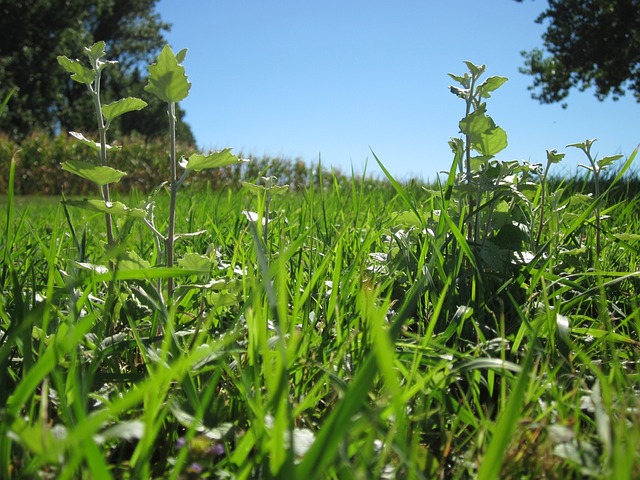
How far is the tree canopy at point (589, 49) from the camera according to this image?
17.5 m

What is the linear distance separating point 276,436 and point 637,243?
84.2 inches

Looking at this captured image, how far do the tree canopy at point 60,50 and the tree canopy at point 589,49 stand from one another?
21982 millimetres

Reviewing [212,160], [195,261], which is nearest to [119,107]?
[212,160]

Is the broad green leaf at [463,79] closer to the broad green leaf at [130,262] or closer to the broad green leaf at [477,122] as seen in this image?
the broad green leaf at [477,122]

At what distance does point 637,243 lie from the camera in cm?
227

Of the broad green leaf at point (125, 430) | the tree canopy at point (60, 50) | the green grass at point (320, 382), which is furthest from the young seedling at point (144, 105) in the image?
the tree canopy at point (60, 50)

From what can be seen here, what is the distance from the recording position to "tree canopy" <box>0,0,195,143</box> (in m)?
30.8

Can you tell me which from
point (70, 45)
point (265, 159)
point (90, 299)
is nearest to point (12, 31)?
point (70, 45)

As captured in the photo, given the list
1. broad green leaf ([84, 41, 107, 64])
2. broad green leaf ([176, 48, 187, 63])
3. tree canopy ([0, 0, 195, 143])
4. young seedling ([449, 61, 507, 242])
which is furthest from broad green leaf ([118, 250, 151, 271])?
tree canopy ([0, 0, 195, 143])

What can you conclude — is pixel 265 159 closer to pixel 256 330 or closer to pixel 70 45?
pixel 256 330

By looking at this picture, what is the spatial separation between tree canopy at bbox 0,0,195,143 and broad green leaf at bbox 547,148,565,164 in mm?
31791

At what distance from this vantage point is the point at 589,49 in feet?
59.8

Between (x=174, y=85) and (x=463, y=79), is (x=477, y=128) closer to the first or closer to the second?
(x=463, y=79)

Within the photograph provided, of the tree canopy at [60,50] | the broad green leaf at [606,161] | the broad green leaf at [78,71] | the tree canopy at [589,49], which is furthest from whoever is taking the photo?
the tree canopy at [60,50]
